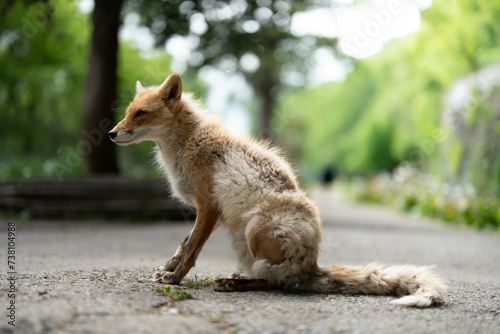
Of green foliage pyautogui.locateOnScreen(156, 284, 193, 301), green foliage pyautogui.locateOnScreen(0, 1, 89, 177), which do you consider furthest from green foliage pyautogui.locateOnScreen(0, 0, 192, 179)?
green foliage pyautogui.locateOnScreen(156, 284, 193, 301)

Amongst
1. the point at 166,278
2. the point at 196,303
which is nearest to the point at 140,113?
the point at 166,278

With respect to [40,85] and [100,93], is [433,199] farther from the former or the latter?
[40,85]

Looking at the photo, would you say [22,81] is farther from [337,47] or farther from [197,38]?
[337,47]

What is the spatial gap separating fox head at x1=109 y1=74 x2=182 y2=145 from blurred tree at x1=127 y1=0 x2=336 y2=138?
26.2 feet

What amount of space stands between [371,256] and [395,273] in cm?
391

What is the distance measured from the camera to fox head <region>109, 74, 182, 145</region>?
15.2 feet

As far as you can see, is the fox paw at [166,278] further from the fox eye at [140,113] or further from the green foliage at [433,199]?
the green foliage at [433,199]

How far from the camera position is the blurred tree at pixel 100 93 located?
12.4 metres

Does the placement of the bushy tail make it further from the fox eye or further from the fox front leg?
the fox eye

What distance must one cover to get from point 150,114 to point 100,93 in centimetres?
860

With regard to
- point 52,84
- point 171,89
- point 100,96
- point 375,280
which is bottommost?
point 375,280

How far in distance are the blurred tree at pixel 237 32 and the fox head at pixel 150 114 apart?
7.98 metres

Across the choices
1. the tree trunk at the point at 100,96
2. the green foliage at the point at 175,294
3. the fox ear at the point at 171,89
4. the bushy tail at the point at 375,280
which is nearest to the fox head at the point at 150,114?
the fox ear at the point at 171,89

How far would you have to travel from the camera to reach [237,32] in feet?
47.1
